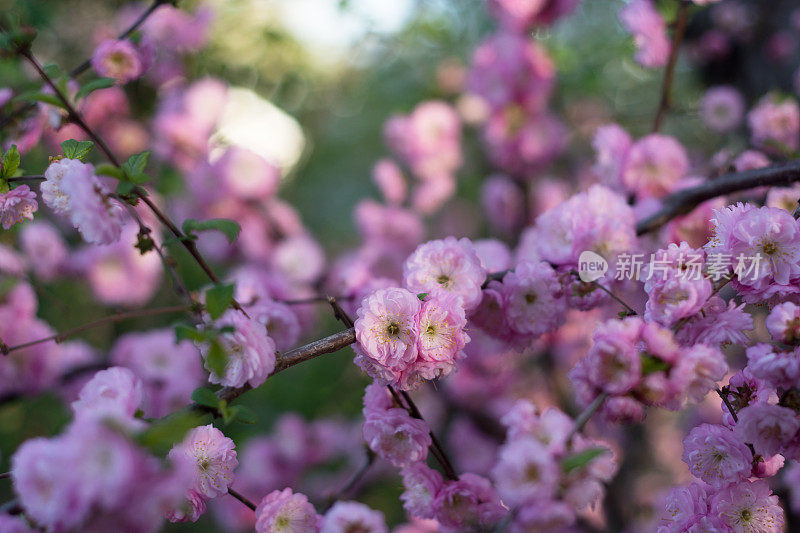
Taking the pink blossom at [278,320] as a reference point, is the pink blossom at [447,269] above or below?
above

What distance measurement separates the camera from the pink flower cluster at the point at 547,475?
2.01 ft

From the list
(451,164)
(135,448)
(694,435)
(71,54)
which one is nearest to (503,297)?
(694,435)

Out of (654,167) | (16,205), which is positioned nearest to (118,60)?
(16,205)

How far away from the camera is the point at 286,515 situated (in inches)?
34.3

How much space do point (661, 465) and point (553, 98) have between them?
6.30ft

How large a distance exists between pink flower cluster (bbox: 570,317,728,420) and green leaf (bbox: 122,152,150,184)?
2.11ft

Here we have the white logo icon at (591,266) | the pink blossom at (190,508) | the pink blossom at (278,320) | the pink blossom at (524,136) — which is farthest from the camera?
the pink blossom at (524,136)

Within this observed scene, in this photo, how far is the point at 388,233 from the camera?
2.34 m

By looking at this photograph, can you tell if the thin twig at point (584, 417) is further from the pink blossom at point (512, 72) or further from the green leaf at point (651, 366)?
the pink blossom at point (512, 72)

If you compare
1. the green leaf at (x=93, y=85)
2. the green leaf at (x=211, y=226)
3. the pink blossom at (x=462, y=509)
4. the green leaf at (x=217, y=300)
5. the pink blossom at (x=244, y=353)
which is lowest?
the pink blossom at (x=462, y=509)

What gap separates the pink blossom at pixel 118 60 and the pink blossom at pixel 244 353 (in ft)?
2.23

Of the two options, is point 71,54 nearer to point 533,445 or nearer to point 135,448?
point 135,448

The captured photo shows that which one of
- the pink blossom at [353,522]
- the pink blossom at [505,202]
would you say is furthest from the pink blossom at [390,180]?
the pink blossom at [353,522]

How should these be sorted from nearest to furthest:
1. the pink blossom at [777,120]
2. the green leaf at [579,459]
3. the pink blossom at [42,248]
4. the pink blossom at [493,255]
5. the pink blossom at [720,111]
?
the green leaf at [579,459]
the pink blossom at [493,255]
the pink blossom at [777,120]
the pink blossom at [42,248]
the pink blossom at [720,111]
